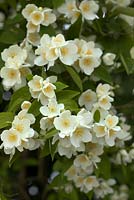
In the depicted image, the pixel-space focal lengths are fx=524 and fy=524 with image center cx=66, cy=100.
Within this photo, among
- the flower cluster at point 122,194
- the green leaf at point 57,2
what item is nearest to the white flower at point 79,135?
the green leaf at point 57,2

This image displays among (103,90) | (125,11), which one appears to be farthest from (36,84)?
(125,11)

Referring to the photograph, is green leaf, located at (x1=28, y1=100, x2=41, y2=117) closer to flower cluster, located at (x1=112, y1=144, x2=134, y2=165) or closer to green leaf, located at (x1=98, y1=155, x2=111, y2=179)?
green leaf, located at (x1=98, y1=155, x2=111, y2=179)

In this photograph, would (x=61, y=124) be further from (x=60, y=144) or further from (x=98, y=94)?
(x=98, y=94)

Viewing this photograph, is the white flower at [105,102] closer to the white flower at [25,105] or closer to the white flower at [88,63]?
the white flower at [88,63]

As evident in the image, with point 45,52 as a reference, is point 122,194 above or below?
below

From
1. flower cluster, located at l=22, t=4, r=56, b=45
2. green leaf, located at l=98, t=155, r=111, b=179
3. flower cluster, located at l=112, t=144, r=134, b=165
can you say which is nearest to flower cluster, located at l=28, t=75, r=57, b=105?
flower cluster, located at l=22, t=4, r=56, b=45

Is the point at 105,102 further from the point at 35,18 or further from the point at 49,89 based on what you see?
the point at 35,18
